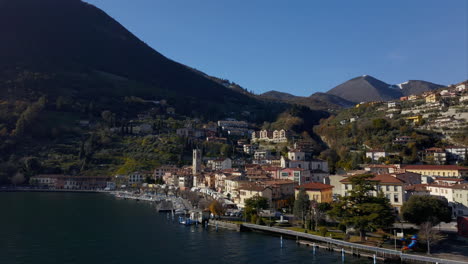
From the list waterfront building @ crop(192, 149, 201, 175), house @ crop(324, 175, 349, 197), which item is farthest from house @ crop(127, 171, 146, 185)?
house @ crop(324, 175, 349, 197)

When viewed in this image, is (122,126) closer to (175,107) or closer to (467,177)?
(175,107)

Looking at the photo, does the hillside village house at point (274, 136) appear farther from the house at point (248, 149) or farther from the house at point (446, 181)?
the house at point (446, 181)

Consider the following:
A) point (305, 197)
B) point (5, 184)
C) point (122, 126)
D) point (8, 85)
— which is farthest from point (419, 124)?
point (8, 85)

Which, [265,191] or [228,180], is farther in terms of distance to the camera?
[228,180]

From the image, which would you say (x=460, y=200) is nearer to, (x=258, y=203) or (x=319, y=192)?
(x=319, y=192)

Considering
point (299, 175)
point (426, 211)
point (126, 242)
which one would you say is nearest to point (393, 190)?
point (426, 211)

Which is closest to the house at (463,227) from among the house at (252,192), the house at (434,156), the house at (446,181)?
the house at (446,181)
